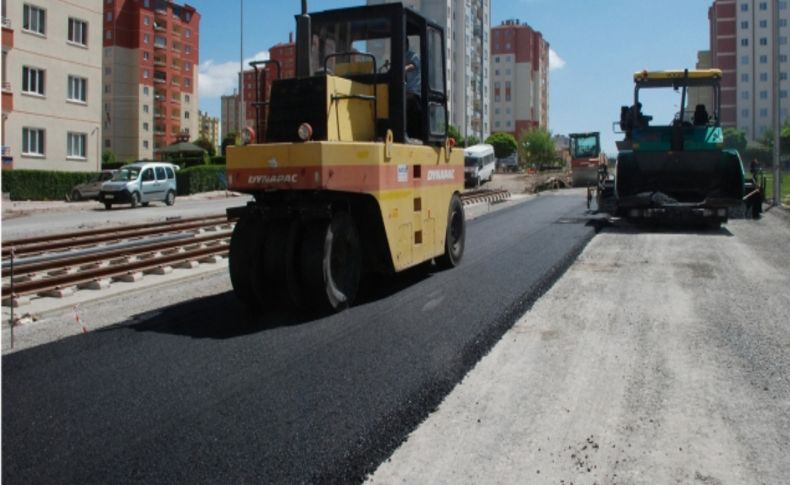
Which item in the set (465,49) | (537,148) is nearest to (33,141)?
(537,148)

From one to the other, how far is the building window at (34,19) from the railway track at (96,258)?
21.3 m

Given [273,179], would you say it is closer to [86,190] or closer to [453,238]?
[453,238]

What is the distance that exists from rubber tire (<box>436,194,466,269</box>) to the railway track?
3.12 m

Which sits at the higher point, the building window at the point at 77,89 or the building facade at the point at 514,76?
the building facade at the point at 514,76

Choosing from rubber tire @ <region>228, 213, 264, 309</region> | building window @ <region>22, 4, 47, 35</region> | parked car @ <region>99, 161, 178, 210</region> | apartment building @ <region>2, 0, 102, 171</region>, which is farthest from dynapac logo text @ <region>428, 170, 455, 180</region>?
building window @ <region>22, 4, 47, 35</region>

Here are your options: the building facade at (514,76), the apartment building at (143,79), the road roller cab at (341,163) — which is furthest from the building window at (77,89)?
the building facade at (514,76)

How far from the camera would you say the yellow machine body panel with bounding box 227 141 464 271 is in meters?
7.27

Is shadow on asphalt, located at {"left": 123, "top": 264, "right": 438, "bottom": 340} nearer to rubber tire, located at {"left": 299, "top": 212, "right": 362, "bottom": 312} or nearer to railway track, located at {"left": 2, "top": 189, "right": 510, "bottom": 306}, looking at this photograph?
rubber tire, located at {"left": 299, "top": 212, "right": 362, "bottom": 312}

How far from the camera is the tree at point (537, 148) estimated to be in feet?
283

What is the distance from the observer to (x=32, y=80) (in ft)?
112

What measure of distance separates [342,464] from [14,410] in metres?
2.33

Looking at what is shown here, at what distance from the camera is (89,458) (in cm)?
393

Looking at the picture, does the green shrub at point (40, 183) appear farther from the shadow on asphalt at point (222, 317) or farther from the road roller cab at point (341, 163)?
the road roller cab at point (341, 163)

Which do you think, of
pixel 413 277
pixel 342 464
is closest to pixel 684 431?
pixel 342 464
